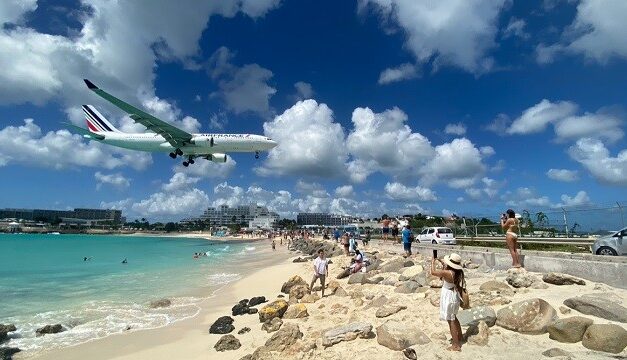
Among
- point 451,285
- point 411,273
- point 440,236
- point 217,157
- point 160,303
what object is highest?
point 217,157

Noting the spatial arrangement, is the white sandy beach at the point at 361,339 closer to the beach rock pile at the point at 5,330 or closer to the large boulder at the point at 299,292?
the large boulder at the point at 299,292

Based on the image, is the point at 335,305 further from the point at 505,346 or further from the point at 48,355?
the point at 48,355

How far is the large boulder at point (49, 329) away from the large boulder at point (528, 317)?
47.3 ft

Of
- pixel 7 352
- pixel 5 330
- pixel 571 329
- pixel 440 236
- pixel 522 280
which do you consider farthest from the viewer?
pixel 440 236

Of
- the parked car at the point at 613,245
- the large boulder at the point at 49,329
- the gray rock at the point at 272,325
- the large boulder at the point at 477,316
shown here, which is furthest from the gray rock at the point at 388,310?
the large boulder at the point at 49,329

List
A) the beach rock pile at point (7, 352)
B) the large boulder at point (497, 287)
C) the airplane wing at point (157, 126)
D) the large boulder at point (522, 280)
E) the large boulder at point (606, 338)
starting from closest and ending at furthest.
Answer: the large boulder at point (606, 338), the large boulder at point (497, 287), the large boulder at point (522, 280), the beach rock pile at point (7, 352), the airplane wing at point (157, 126)

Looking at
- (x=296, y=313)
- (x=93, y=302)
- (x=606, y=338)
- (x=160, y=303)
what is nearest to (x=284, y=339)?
(x=296, y=313)

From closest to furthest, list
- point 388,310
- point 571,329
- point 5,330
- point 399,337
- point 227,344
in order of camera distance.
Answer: point 571,329 < point 399,337 < point 388,310 < point 227,344 < point 5,330

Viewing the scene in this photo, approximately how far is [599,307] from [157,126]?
38536 mm

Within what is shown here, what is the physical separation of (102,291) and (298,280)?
12893 millimetres

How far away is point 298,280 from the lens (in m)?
17.8

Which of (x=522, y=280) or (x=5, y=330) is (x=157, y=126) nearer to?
(x=5, y=330)

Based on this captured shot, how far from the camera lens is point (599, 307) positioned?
285 inches

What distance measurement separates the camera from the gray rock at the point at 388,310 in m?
9.74
